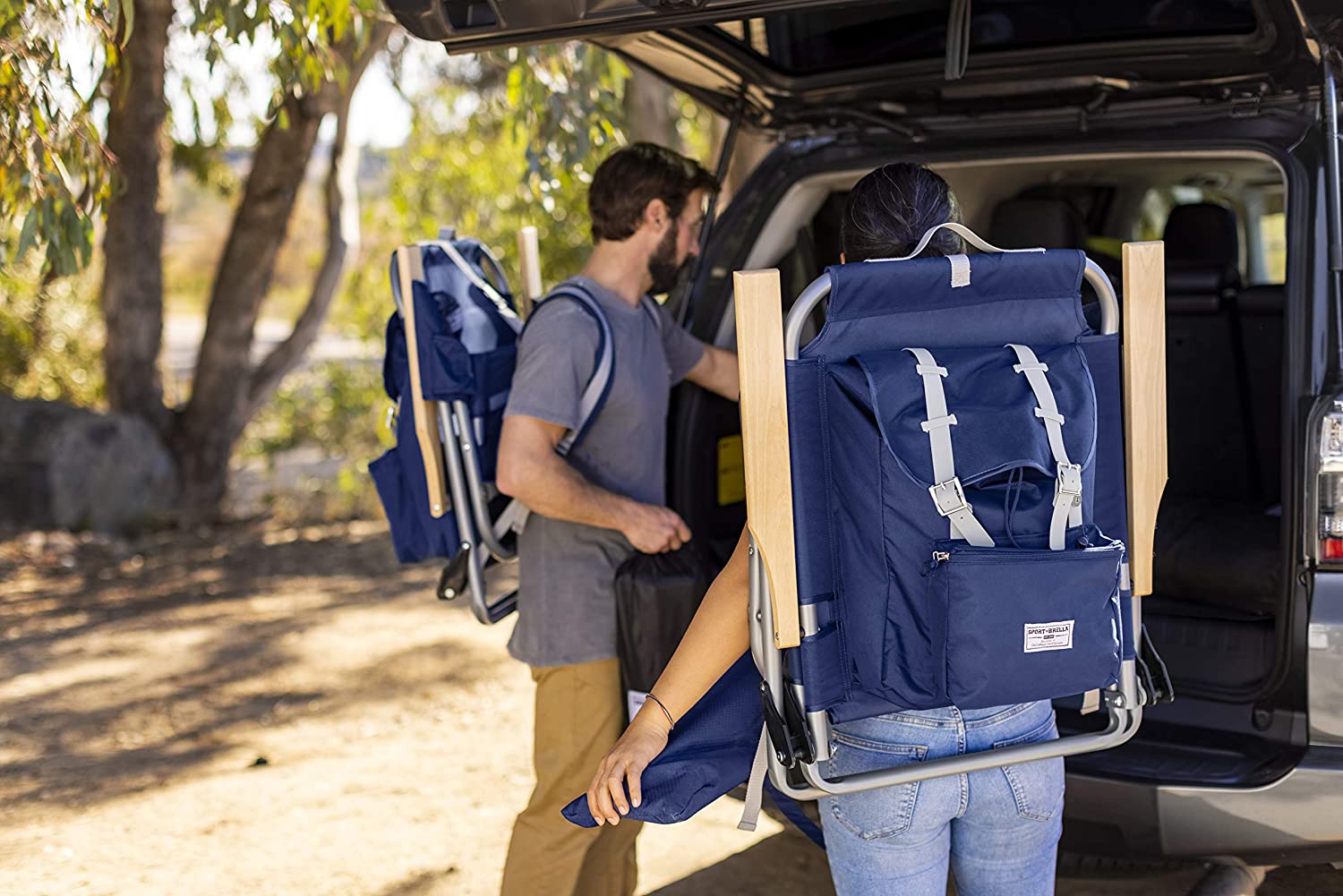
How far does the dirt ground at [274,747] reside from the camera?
365cm

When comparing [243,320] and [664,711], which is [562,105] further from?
[243,320]

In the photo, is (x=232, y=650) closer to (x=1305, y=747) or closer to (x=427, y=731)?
(x=427, y=731)

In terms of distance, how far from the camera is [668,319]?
3229 millimetres

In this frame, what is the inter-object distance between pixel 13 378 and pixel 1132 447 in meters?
9.84

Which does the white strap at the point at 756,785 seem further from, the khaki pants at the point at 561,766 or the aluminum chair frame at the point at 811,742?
the khaki pants at the point at 561,766

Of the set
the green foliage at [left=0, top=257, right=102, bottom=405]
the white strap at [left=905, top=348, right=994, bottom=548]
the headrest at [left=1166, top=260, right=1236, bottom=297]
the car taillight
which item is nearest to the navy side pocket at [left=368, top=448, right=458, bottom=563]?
the white strap at [left=905, top=348, right=994, bottom=548]

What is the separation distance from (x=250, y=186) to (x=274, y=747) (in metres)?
4.52

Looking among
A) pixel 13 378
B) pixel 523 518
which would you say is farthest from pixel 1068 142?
pixel 13 378

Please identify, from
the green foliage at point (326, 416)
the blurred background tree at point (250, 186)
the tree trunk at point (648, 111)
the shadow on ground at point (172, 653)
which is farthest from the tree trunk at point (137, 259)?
the tree trunk at point (648, 111)

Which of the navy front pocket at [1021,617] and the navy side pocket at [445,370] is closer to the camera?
the navy front pocket at [1021,617]

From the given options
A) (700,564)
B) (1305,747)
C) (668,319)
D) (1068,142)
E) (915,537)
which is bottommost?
(1305,747)

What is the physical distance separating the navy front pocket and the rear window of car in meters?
1.51

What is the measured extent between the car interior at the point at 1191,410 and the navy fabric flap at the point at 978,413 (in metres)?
0.95

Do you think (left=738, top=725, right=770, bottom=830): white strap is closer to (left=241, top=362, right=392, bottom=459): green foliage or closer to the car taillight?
the car taillight
